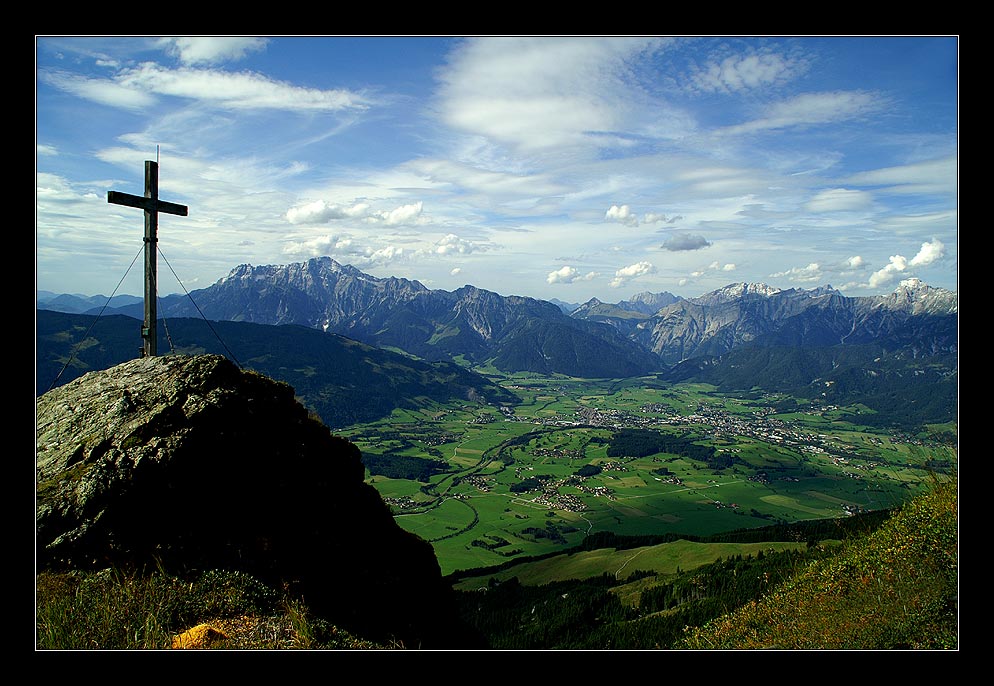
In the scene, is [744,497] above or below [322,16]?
below

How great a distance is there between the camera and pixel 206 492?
8.55 m

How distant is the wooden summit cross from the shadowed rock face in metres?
0.95

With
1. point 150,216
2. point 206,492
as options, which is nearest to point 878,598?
point 206,492

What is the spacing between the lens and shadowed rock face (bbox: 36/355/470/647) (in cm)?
779

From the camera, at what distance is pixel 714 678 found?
207 inches

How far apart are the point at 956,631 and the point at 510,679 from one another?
616 centimetres

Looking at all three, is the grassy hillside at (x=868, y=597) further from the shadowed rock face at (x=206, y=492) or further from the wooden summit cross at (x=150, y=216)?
the wooden summit cross at (x=150, y=216)

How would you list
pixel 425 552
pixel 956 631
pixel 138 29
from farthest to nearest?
pixel 425 552 < pixel 956 631 < pixel 138 29

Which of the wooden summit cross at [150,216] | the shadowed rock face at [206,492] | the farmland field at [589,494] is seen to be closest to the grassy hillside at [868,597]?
the shadowed rock face at [206,492]

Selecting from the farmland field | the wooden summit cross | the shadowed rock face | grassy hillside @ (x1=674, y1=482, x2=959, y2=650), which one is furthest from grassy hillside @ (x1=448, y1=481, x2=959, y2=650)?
the farmland field

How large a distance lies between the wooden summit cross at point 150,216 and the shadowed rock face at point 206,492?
946mm

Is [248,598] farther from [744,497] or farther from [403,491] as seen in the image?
[744,497]

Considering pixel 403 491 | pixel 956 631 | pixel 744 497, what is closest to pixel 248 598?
Result: pixel 956 631

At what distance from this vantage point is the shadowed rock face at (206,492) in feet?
25.6
